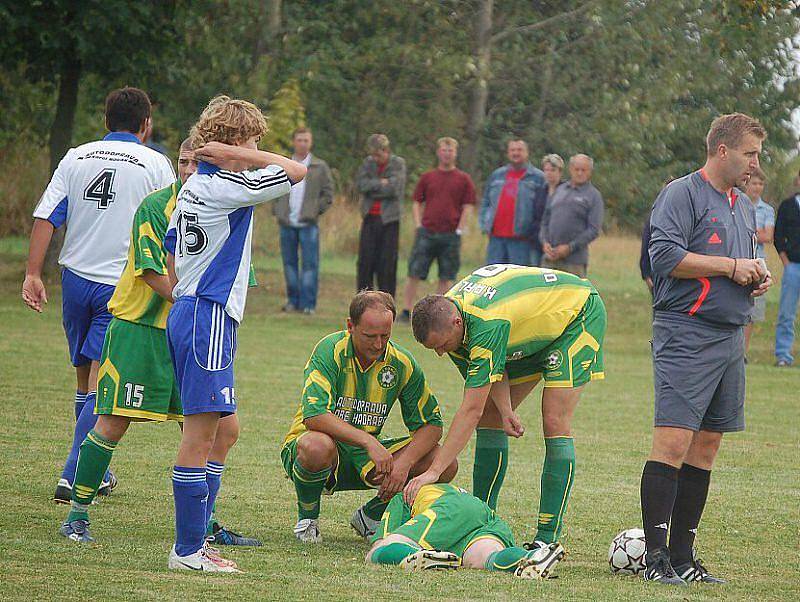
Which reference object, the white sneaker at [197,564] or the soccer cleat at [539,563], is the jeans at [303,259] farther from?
the white sneaker at [197,564]

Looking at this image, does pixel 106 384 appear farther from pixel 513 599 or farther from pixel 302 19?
pixel 302 19

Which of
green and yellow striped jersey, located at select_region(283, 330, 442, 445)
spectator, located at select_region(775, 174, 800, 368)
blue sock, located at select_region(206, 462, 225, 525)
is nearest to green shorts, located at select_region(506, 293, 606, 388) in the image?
green and yellow striped jersey, located at select_region(283, 330, 442, 445)

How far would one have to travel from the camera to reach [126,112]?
23.8 feet

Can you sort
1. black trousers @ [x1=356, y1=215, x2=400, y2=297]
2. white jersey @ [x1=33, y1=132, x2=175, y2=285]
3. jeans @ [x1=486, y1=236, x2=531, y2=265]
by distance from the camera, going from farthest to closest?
black trousers @ [x1=356, y1=215, x2=400, y2=297] < jeans @ [x1=486, y1=236, x2=531, y2=265] < white jersey @ [x1=33, y1=132, x2=175, y2=285]

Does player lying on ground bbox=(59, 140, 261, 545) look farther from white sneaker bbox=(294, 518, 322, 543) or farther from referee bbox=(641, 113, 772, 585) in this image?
referee bbox=(641, 113, 772, 585)

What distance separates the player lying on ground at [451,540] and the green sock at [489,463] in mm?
487

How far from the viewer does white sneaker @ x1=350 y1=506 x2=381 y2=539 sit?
663 centimetres

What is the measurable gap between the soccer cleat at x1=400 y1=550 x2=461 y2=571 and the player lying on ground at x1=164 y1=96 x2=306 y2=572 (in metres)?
0.78

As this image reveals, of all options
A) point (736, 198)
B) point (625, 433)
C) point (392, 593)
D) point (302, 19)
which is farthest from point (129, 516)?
point (302, 19)

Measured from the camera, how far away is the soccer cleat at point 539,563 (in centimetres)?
566

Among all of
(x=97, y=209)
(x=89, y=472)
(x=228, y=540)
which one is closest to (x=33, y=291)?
(x=97, y=209)

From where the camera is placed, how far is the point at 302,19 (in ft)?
102

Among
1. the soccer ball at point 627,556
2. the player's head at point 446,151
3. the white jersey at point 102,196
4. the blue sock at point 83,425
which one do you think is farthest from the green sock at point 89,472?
the player's head at point 446,151

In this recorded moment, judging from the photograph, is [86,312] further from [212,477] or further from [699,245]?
[699,245]
